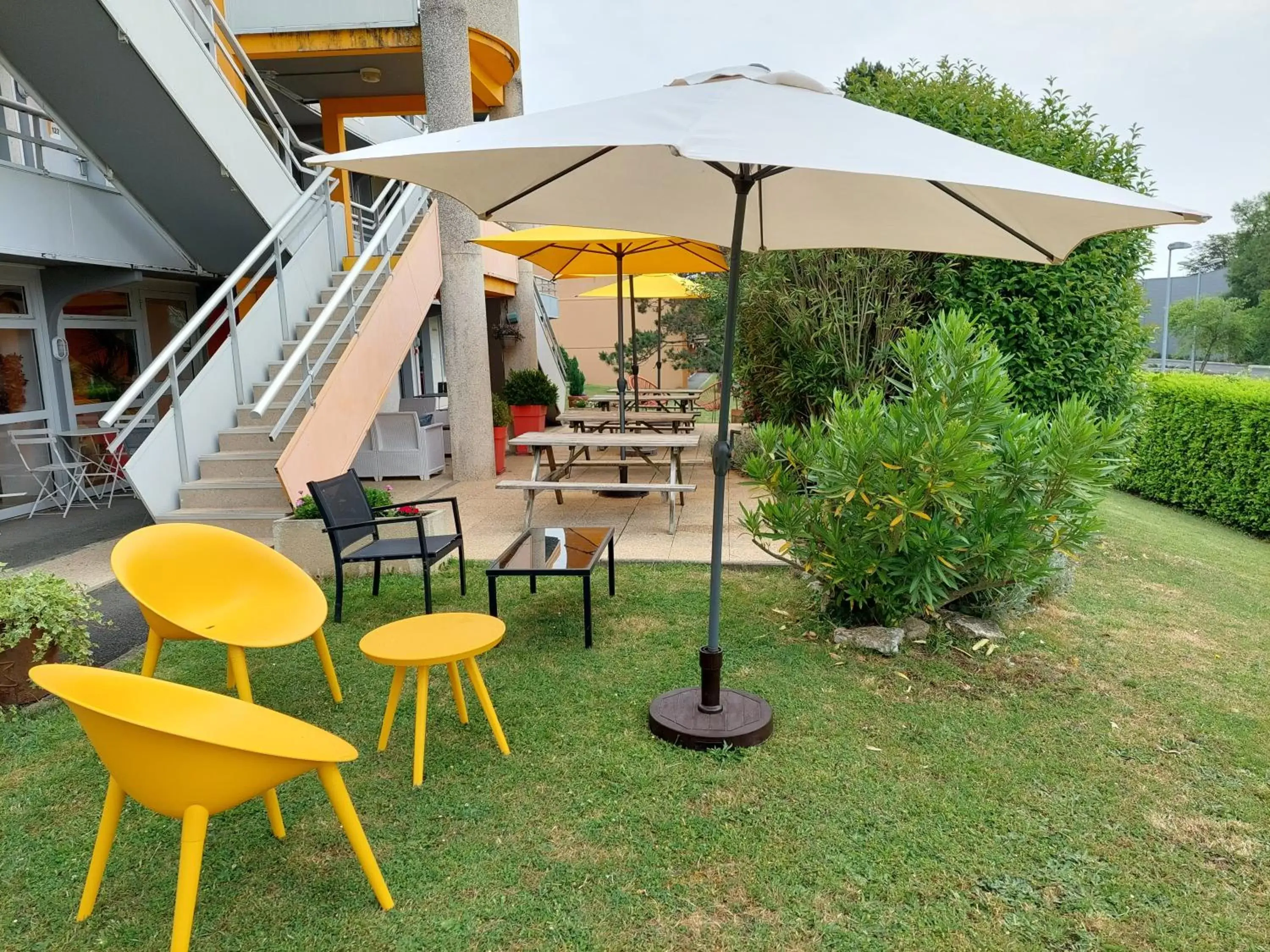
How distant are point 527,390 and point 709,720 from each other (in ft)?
27.3

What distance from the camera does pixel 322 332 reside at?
8.38 meters

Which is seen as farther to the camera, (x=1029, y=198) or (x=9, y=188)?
(x=9, y=188)

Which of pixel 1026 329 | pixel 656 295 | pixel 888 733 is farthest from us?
pixel 656 295

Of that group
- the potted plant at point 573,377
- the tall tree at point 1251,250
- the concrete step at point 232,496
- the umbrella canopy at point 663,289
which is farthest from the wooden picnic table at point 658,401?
the tall tree at point 1251,250

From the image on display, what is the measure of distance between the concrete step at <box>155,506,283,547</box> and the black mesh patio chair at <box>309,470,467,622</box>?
46.2 inches

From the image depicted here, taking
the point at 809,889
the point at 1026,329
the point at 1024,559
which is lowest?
the point at 809,889

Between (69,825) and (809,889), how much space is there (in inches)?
101

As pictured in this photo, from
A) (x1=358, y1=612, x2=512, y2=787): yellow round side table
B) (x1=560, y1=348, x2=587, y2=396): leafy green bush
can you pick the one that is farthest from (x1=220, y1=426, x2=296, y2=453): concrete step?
(x1=560, y1=348, x2=587, y2=396): leafy green bush

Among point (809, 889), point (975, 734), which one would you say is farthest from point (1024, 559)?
point (809, 889)

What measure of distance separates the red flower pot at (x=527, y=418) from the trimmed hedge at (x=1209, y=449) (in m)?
7.06

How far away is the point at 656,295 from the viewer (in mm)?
11219

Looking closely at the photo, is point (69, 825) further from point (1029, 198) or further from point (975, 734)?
point (1029, 198)

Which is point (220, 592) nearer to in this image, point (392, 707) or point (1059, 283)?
point (392, 707)

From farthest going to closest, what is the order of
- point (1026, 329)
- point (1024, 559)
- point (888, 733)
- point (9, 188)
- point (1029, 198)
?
point (9, 188)
point (1026, 329)
point (1024, 559)
point (888, 733)
point (1029, 198)
